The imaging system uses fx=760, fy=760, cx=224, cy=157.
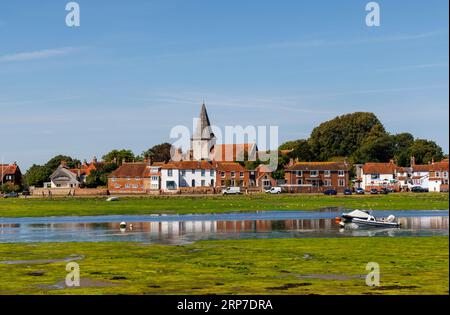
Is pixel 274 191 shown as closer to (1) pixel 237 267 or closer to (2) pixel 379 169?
(2) pixel 379 169

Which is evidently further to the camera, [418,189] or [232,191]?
[418,189]

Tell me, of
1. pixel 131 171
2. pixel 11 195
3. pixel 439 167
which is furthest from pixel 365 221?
pixel 131 171

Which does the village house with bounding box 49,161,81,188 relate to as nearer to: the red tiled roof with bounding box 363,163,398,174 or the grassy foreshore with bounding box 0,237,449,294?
the red tiled roof with bounding box 363,163,398,174

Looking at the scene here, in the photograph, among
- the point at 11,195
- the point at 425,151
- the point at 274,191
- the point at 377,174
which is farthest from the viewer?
the point at 425,151

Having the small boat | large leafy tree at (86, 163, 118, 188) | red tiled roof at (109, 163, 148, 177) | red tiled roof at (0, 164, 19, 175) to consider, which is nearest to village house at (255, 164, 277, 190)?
red tiled roof at (109, 163, 148, 177)

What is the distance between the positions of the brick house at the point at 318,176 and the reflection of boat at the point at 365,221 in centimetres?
9691

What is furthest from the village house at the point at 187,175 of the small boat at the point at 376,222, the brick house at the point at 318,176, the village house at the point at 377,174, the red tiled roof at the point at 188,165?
the small boat at the point at 376,222

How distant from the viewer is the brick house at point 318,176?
17038 cm

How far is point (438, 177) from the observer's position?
16350 centimetres

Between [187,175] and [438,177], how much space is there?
54.8m

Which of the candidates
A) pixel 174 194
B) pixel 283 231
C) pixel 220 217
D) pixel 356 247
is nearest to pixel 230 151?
pixel 174 194

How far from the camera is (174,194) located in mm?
151750
